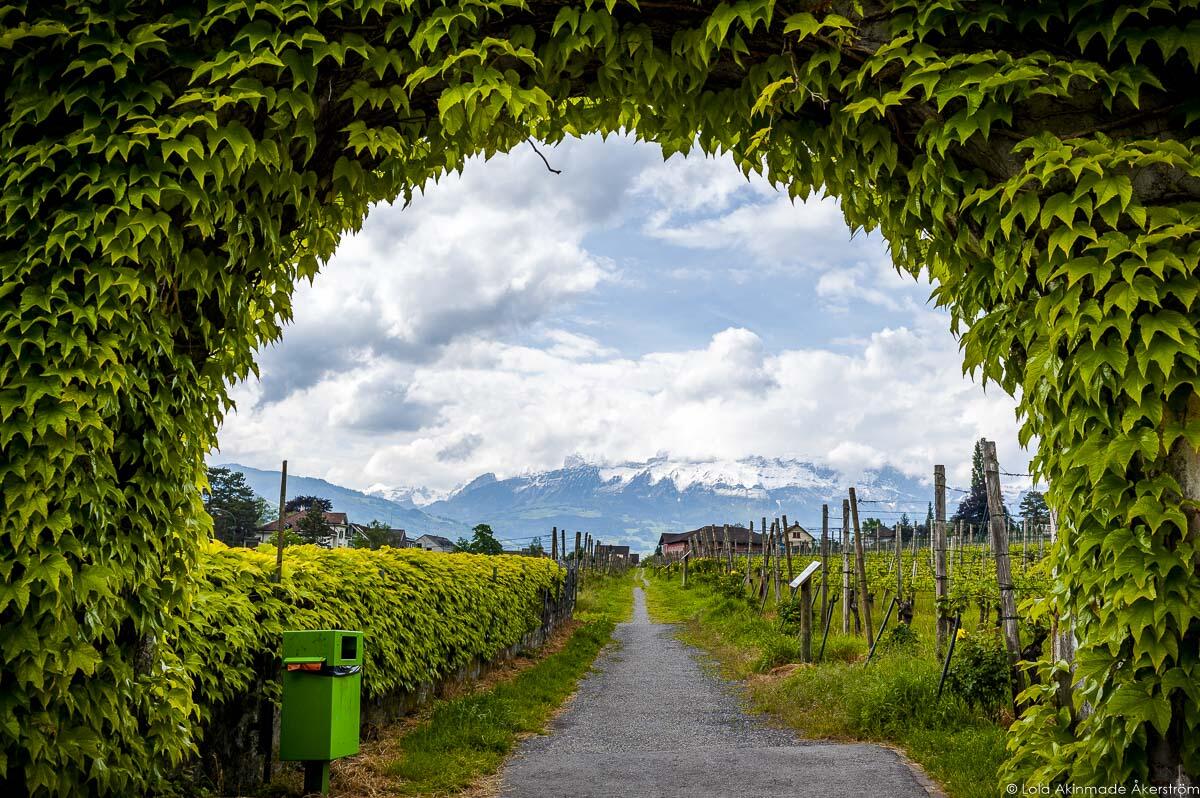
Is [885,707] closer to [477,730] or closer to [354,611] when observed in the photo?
[477,730]

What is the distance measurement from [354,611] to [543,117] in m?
5.16

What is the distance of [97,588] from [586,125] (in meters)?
3.88

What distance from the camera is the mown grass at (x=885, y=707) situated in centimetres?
672

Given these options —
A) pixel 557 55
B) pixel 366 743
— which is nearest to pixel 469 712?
pixel 366 743

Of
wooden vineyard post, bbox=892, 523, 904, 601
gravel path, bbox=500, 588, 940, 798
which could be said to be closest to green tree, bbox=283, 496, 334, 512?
wooden vineyard post, bbox=892, 523, 904, 601

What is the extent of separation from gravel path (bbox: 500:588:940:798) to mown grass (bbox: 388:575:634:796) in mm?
259

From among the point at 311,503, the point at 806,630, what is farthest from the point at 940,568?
the point at 311,503

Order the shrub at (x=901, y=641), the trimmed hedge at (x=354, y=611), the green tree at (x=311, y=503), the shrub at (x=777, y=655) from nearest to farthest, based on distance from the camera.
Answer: the trimmed hedge at (x=354, y=611), the shrub at (x=901, y=641), the shrub at (x=777, y=655), the green tree at (x=311, y=503)

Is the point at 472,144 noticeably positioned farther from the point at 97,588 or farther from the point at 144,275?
the point at 97,588

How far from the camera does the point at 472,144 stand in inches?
214

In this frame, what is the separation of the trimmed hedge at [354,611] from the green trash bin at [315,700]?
34 cm

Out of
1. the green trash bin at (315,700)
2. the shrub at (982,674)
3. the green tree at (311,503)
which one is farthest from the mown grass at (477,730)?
the green tree at (311,503)

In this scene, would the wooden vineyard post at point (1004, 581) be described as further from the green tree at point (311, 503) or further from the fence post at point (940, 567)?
the green tree at point (311, 503)

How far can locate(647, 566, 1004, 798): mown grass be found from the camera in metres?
6.72
